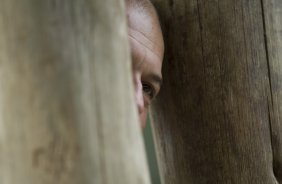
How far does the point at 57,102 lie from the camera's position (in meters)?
0.67

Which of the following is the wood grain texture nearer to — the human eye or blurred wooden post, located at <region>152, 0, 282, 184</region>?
blurred wooden post, located at <region>152, 0, 282, 184</region>

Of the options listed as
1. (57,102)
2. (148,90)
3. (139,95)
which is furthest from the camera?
(148,90)

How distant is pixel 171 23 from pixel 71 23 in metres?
0.96

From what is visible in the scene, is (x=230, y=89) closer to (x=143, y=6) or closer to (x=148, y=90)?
(x=148, y=90)

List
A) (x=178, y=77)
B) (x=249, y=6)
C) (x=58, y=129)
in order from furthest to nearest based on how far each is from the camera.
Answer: (x=178, y=77), (x=249, y=6), (x=58, y=129)

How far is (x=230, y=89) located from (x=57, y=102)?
3.05 feet

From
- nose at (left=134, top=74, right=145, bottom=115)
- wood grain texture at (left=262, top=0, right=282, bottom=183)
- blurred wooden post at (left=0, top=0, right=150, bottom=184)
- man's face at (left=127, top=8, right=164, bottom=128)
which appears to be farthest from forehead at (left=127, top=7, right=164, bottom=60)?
blurred wooden post at (left=0, top=0, right=150, bottom=184)

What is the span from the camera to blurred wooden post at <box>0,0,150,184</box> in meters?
0.67

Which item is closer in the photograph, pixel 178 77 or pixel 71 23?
pixel 71 23

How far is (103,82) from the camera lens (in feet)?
2.31

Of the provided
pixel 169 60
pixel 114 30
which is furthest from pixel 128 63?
pixel 169 60

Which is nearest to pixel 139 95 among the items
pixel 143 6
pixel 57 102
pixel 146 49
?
pixel 146 49

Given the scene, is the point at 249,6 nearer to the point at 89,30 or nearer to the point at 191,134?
the point at 191,134

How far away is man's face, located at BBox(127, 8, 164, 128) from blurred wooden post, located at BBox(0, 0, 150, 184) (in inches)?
32.7
